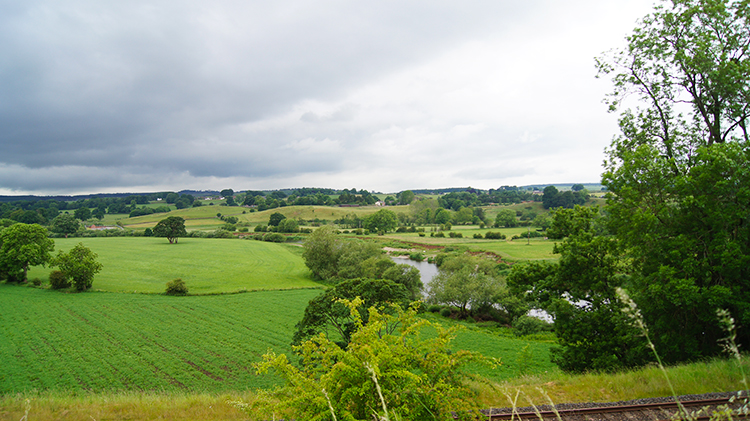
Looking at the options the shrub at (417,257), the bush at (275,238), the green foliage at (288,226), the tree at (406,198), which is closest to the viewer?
the shrub at (417,257)

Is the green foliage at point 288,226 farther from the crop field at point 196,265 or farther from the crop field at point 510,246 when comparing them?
the crop field at point 510,246

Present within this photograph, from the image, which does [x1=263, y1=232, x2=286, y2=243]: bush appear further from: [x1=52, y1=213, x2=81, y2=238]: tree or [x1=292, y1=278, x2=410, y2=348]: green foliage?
[x1=292, y1=278, x2=410, y2=348]: green foliage

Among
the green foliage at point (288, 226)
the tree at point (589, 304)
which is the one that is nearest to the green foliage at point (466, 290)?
the tree at point (589, 304)

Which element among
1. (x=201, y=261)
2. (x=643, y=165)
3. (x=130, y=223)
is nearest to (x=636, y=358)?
(x=643, y=165)

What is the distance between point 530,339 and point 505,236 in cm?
5654

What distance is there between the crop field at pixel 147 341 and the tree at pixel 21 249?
247 centimetres

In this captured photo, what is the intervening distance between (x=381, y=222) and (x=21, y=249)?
257 feet

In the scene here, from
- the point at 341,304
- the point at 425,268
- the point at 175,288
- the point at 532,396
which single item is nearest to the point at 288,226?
the point at 425,268

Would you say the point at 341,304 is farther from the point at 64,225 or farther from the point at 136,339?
the point at 64,225

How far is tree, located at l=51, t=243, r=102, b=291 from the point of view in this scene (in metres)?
37.5

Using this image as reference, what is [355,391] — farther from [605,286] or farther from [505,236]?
[505,236]

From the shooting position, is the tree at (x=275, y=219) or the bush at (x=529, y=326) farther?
the tree at (x=275, y=219)

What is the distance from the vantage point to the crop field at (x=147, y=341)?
19.7 metres

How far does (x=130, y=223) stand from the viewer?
106500 millimetres
